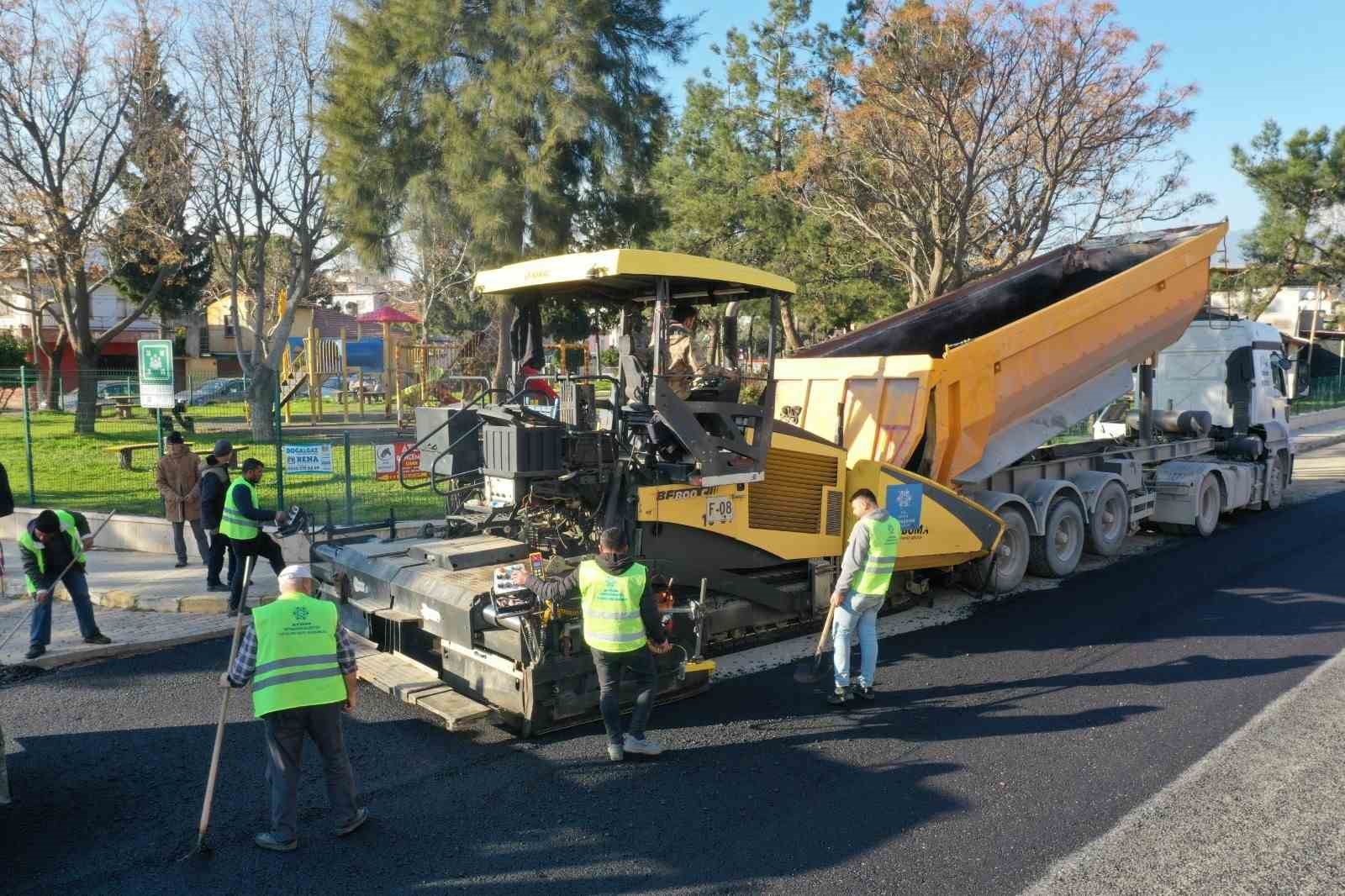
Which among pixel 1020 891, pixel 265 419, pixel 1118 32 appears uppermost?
pixel 1118 32

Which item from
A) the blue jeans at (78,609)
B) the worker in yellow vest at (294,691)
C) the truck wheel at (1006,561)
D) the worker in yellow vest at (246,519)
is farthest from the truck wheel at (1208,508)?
the blue jeans at (78,609)

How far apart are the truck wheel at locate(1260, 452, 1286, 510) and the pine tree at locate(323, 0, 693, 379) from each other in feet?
39.5

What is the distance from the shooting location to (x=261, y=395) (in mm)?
17047

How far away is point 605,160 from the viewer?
18391mm

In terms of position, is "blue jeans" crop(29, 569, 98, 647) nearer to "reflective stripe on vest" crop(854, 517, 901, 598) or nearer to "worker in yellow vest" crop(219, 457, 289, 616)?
"worker in yellow vest" crop(219, 457, 289, 616)

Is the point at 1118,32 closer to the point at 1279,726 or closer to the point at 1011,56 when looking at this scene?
the point at 1011,56

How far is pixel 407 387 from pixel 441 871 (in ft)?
70.6

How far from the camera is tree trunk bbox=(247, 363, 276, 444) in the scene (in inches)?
635

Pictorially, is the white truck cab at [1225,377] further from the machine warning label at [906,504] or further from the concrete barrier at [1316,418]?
the concrete barrier at [1316,418]

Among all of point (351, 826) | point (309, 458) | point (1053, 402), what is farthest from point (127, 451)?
point (1053, 402)

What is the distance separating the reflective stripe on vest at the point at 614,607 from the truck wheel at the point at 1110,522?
701cm

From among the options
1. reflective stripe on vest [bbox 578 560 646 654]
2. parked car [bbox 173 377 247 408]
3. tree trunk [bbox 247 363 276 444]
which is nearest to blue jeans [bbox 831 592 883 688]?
reflective stripe on vest [bbox 578 560 646 654]

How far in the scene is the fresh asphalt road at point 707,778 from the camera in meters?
4.28

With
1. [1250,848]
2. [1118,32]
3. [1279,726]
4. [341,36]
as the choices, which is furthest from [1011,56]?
[1250,848]
